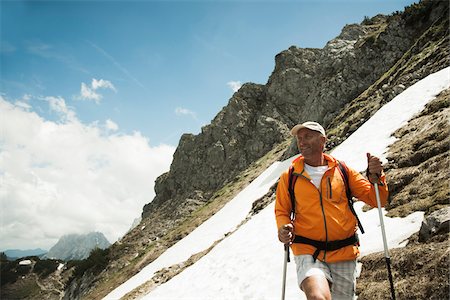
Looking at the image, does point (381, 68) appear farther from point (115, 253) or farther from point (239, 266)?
point (115, 253)

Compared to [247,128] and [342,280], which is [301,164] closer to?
[342,280]

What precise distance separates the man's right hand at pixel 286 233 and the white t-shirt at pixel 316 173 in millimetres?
789

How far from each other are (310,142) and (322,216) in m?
1.23

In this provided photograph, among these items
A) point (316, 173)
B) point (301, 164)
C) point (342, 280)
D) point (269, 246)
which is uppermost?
point (301, 164)

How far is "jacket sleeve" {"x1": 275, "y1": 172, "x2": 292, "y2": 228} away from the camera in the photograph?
16.5ft

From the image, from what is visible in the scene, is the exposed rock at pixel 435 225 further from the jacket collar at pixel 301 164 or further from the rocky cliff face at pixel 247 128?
the rocky cliff face at pixel 247 128

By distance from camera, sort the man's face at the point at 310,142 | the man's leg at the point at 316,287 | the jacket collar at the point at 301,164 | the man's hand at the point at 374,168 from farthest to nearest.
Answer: the man's face at the point at 310,142 < the jacket collar at the point at 301,164 < the man's hand at the point at 374,168 < the man's leg at the point at 316,287

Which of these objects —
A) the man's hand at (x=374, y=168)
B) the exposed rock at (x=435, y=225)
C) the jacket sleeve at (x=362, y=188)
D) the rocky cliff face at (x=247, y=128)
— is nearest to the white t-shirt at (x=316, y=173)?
the jacket sleeve at (x=362, y=188)

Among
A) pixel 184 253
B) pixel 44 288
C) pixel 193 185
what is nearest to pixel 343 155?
pixel 184 253

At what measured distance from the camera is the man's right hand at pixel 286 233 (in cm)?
471

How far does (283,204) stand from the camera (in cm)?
516

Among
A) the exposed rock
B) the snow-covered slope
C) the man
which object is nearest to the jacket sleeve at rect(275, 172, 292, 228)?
the man

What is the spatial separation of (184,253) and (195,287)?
13452 mm

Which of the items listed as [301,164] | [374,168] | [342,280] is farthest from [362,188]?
[342,280]
